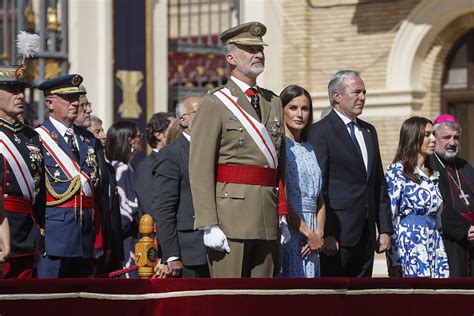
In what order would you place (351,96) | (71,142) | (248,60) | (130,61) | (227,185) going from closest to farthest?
(227,185) → (248,60) → (71,142) → (351,96) → (130,61)

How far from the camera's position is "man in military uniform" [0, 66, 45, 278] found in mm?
7137

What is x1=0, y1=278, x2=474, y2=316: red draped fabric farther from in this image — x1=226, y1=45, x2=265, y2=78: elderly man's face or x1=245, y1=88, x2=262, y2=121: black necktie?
x1=226, y1=45, x2=265, y2=78: elderly man's face

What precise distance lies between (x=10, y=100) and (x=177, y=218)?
1.50m

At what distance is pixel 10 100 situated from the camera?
7188 millimetres

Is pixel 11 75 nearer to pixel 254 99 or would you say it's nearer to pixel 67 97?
pixel 67 97

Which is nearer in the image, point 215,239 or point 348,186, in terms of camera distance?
point 215,239

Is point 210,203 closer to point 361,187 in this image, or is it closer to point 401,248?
point 361,187

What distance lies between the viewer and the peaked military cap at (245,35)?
7039mm

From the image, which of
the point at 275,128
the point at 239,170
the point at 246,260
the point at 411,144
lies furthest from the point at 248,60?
the point at 411,144

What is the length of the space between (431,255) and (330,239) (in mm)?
1140

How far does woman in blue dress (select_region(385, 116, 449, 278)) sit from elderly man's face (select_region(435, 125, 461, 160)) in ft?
1.97

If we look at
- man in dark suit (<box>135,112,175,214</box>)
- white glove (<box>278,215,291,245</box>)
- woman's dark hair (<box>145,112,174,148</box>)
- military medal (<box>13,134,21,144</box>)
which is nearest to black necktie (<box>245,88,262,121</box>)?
white glove (<box>278,215,291,245</box>)

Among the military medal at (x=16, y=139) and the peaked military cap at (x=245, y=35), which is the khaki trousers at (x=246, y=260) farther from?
the military medal at (x=16, y=139)

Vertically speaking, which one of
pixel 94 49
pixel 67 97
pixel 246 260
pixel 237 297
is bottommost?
pixel 237 297
